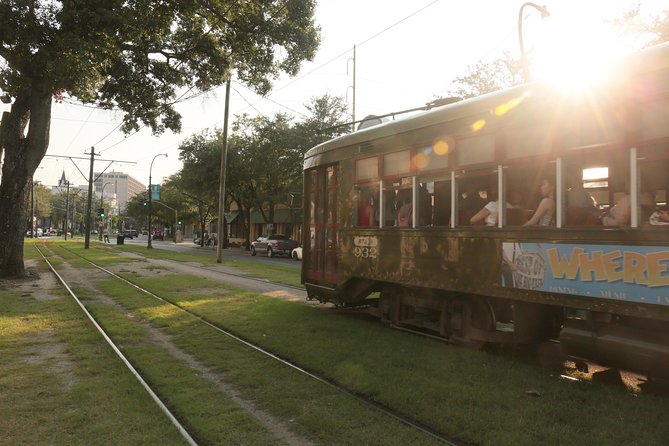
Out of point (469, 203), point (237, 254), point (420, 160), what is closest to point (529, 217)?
point (469, 203)

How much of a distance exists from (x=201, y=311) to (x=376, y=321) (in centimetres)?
361

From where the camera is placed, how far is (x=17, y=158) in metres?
16.3

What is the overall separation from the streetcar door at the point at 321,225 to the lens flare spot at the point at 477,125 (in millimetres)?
3638

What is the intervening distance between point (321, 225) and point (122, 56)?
11.9 m

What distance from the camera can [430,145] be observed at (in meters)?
7.28

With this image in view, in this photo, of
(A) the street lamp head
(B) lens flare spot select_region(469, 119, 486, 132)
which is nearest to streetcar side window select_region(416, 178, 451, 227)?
(B) lens flare spot select_region(469, 119, 486, 132)

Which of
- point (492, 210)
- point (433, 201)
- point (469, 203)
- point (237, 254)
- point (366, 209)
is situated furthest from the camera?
point (237, 254)

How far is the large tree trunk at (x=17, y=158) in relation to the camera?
16266 mm

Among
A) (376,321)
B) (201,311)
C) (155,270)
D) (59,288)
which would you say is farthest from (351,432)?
(155,270)

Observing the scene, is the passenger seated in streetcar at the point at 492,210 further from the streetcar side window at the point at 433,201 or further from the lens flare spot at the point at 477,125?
the lens flare spot at the point at 477,125

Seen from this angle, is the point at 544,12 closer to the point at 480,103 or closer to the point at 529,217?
the point at 480,103

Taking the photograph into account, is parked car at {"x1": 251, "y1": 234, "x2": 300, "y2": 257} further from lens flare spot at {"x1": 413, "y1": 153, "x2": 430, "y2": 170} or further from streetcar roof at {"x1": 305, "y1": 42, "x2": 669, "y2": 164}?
lens flare spot at {"x1": 413, "y1": 153, "x2": 430, "y2": 170}

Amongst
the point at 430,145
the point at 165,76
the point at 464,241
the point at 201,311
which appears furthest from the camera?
the point at 165,76

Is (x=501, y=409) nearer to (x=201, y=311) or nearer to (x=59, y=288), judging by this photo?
(x=201, y=311)
